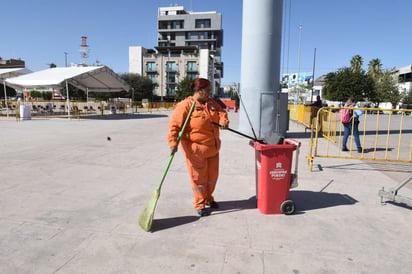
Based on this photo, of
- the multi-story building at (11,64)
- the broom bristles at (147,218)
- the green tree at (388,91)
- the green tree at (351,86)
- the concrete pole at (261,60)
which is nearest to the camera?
the broom bristles at (147,218)

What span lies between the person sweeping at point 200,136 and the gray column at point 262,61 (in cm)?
595

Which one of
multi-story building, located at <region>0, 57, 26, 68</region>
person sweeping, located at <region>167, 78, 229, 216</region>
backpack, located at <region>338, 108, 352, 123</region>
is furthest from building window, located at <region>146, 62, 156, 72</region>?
person sweeping, located at <region>167, 78, 229, 216</region>

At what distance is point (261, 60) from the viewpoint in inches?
371

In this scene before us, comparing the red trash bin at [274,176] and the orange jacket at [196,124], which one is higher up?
the orange jacket at [196,124]

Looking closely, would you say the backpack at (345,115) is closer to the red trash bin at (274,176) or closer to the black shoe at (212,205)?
the red trash bin at (274,176)

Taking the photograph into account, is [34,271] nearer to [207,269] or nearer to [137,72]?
[207,269]

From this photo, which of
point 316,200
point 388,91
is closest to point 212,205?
point 316,200

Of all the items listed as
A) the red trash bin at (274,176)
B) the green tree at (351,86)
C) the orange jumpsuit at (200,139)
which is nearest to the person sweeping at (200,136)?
the orange jumpsuit at (200,139)

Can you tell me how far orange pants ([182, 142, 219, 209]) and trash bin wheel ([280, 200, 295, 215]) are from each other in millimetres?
887

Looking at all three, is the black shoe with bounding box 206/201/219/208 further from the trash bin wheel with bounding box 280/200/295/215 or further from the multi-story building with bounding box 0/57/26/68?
the multi-story building with bounding box 0/57/26/68

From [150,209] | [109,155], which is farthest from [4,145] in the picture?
[150,209]

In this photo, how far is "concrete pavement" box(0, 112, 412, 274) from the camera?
2.49 meters

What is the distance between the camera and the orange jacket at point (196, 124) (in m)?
3.28

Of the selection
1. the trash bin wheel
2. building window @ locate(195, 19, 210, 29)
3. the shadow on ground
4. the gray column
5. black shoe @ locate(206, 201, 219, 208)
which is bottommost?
the shadow on ground
